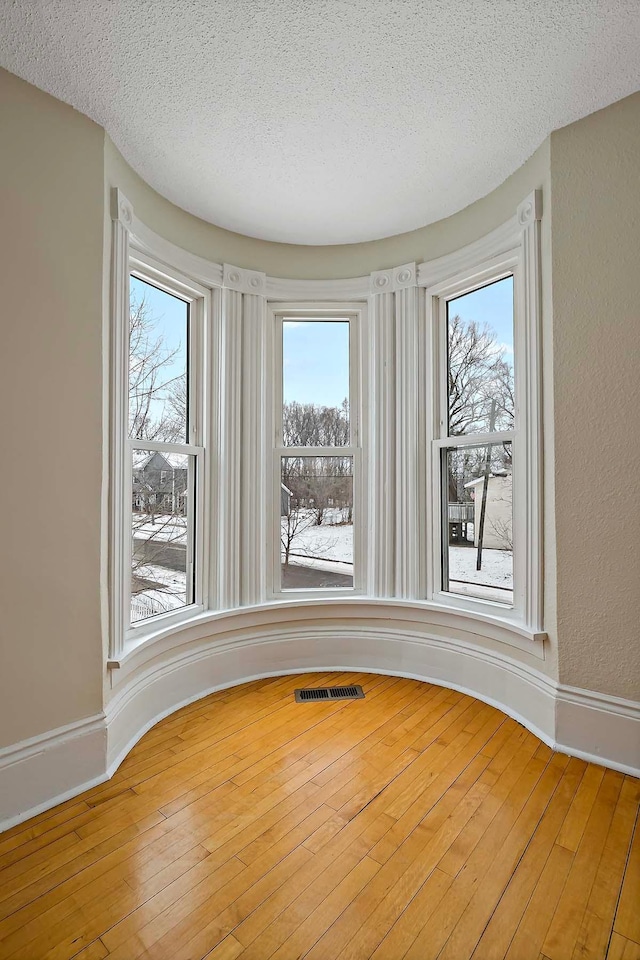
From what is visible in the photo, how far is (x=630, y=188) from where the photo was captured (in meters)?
2.10

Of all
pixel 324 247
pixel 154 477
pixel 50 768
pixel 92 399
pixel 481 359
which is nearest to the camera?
pixel 50 768

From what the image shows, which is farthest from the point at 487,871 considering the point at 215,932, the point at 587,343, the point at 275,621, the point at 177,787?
the point at 587,343

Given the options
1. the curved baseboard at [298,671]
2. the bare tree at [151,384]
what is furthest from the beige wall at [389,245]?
the bare tree at [151,384]

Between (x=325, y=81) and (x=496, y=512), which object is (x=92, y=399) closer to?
(x=325, y=81)

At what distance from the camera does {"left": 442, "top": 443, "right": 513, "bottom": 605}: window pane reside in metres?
2.73

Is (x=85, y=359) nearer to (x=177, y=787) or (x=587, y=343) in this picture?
(x=177, y=787)

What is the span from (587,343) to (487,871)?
2065 mm

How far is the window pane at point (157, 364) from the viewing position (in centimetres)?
258

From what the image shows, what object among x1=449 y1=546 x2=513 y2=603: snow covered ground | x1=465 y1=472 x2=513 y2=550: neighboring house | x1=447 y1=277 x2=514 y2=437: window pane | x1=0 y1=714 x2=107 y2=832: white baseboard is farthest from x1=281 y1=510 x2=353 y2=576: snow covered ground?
x1=0 y1=714 x2=107 y2=832: white baseboard

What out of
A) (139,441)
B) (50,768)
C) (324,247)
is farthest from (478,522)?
(50,768)

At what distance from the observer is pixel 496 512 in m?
2.77

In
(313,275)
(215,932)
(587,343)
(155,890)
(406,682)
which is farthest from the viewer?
(313,275)

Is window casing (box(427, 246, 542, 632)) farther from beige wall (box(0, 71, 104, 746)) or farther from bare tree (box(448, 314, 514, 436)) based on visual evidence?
beige wall (box(0, 71, 104, 746))

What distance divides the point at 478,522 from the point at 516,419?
62 cm
